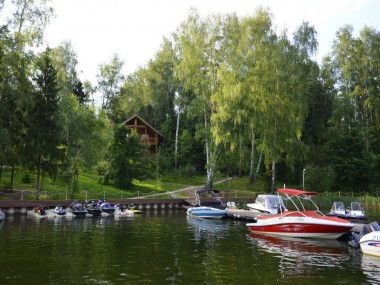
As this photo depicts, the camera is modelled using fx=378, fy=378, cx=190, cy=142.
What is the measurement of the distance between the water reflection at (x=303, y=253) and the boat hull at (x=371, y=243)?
37.1 inches

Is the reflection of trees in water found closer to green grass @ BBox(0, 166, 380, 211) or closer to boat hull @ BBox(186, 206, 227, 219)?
boat hull @ BBox(186, 206, 227, 219)

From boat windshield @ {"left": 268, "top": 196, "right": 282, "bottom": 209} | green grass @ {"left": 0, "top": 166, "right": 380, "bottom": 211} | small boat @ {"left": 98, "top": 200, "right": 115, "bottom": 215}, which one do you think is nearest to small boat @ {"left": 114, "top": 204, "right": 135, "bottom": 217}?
small boat @ {"left": 98, "top": 200, "right": 115, "bottom": 215}

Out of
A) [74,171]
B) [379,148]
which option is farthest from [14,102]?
[379,148]

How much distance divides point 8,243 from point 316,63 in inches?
2143

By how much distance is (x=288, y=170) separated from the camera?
57469 mm

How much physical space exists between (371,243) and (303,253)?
3.36 meters

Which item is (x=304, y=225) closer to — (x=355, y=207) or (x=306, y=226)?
(x=306, y=226)

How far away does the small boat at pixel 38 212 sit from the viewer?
32.4 metres

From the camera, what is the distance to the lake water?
547 inches

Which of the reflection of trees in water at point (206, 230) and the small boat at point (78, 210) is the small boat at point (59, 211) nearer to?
the small boat at point (78, 210)

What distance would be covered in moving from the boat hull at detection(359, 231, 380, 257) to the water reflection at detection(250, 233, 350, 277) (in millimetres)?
942

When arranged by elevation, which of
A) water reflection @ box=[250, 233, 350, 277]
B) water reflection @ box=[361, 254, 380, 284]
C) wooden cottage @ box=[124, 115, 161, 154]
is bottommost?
water reflection @ box=[250, 233, 350, 277]

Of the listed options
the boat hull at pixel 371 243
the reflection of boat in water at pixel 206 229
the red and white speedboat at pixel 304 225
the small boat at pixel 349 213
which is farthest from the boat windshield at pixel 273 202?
the boat hull at pixel 371 243

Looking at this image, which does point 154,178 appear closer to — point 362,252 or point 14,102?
point 14,102
